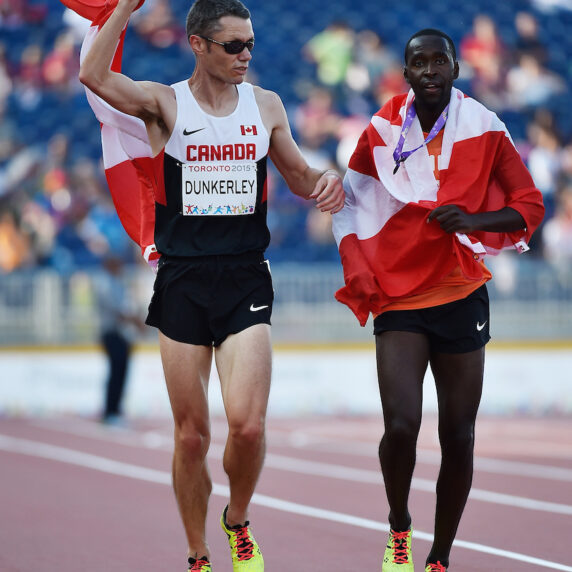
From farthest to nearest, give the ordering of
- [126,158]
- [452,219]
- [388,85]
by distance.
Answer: [388,85]
[126,158]
[452,219]

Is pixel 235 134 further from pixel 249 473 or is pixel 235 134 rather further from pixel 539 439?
pixel 539 439

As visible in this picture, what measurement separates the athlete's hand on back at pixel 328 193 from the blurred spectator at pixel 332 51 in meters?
12.4

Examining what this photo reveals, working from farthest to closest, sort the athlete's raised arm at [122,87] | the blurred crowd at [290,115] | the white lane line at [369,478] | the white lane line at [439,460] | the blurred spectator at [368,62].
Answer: the blurred spectator at [368,62] < the blurred crowd at [290,115] < the white lane line at [439,460] < the white lane line at [369,478] < the athlete's raised arm at [122,87]

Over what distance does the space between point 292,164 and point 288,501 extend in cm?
358

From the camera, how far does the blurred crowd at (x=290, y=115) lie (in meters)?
16.0

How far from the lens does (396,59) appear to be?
1778cm

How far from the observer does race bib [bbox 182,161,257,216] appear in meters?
5.09

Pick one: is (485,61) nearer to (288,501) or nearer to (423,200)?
(288,501)

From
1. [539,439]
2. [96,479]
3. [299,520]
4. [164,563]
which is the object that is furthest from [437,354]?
[539,439]

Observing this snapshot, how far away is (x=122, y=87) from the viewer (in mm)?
5016

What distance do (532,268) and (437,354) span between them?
10092mm

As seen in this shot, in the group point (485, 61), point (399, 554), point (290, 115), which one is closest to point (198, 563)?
point (399, 554)

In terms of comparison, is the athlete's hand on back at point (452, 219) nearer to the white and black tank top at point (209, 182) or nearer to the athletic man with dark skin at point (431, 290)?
the athletic man with dark skin at point (431, 290)

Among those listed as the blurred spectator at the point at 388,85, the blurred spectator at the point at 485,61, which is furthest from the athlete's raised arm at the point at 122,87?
the blurred spectator at the point at 485,61
